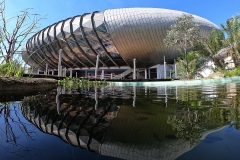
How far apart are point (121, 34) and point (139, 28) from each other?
3185mm

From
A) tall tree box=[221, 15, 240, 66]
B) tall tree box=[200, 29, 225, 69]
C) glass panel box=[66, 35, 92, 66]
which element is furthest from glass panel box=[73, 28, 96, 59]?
tall tree box=[221, 15, 240, 66]

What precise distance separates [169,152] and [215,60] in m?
24.7

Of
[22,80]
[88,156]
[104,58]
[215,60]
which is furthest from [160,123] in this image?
[104,58]

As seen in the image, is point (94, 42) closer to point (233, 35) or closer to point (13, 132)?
point (233, 35)

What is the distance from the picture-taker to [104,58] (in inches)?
1156

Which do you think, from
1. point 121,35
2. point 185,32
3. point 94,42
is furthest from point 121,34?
point 185,32

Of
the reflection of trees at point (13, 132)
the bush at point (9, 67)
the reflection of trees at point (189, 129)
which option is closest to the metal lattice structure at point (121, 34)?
the bush at point (9, 67)

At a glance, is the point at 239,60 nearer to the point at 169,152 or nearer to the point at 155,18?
the point at 155,18

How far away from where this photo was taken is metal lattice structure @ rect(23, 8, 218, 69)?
24.5 metres

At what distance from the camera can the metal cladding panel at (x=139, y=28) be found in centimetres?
2434

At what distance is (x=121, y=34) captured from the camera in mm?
24812

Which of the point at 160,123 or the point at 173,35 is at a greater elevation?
the point at 173,35

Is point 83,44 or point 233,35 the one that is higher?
point 83,44

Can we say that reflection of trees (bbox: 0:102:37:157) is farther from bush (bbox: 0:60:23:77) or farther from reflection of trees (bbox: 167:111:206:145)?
bush (bbox: 0:60:23:77)
